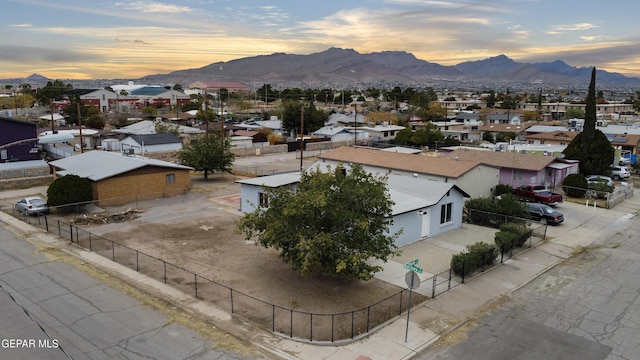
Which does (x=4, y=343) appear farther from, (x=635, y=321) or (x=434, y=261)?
(x=635, y=321)

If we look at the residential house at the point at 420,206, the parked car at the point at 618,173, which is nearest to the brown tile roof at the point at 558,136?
the parked car at the point at 618,173

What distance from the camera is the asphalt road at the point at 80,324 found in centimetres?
1479

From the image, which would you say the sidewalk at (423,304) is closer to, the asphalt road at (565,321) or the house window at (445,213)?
the asphalt road at (565,321)

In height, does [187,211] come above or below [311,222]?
below

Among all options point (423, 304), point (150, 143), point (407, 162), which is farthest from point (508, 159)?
point (150, 143)

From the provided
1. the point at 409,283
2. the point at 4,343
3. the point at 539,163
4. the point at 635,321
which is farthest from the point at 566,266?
the point at 4,343

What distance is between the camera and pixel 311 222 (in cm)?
1897

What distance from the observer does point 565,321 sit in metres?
17.7

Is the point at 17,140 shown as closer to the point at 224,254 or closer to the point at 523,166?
the point at 224,254

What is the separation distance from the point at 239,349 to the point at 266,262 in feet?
27.0

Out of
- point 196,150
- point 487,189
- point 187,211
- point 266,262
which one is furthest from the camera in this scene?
→ point 196,150

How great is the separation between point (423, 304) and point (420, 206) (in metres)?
8.56

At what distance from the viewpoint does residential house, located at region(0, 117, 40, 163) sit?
50691 millimetres

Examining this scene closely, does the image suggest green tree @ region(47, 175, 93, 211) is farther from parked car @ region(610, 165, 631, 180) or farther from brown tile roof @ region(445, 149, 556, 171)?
parked car @ region(610, 165, 631, 180)
